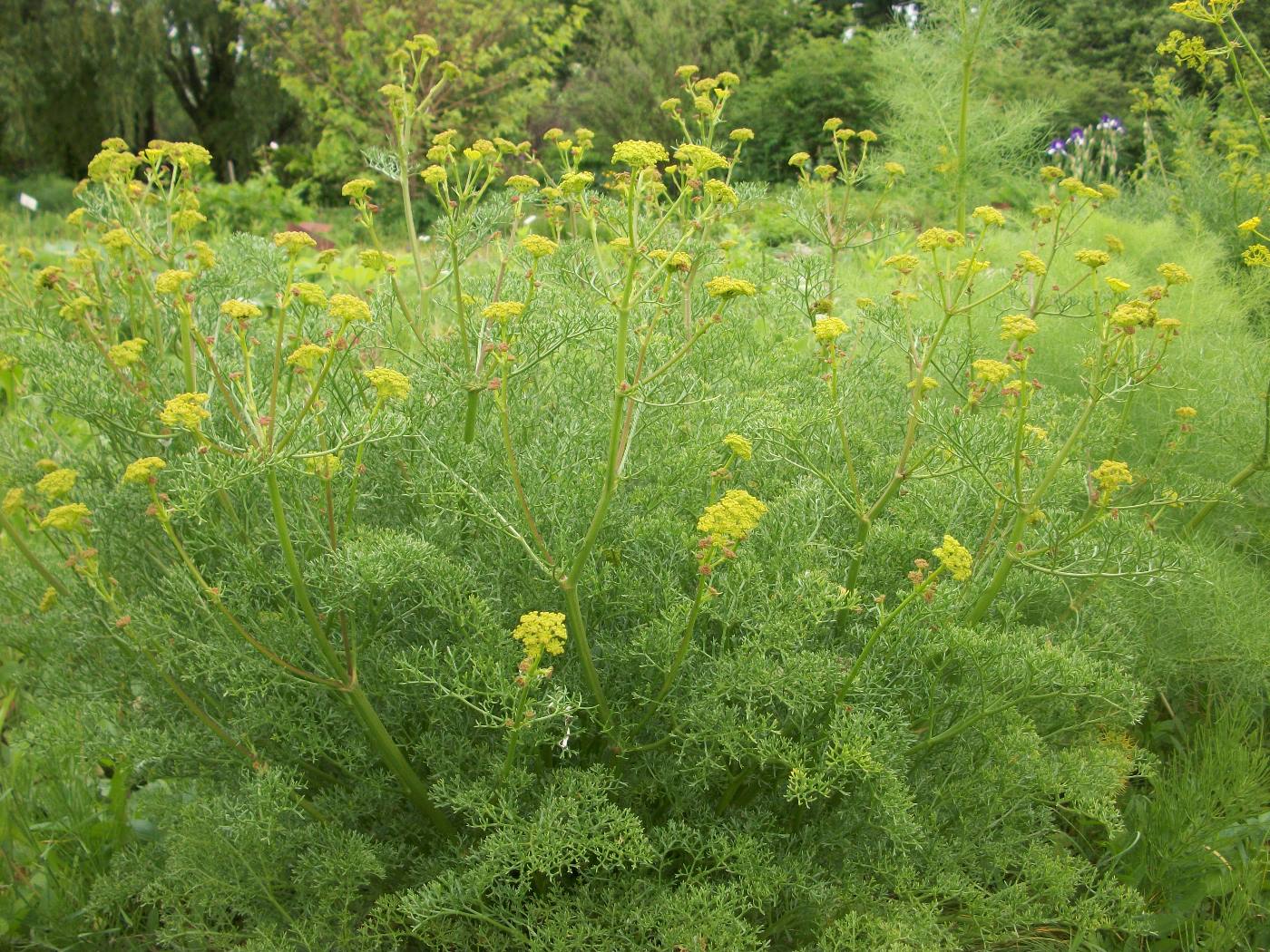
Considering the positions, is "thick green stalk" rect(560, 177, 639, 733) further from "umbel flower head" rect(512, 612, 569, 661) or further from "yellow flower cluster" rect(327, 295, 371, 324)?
"yellow flower cluster" rect(327, 295, 371, 324)

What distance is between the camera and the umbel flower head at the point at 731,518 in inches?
56.1

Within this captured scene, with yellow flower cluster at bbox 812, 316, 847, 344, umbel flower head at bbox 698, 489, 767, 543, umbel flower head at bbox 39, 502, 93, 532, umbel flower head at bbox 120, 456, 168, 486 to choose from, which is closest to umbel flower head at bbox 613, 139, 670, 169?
yellow flower cluster at bbox 812, 316, 847, 344

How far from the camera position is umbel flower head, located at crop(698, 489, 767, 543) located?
1.42 meters

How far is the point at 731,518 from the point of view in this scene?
1430mm

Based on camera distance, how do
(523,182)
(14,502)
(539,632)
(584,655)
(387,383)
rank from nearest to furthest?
(539,632), (387,383), (584,655), (14,502), (523,182)

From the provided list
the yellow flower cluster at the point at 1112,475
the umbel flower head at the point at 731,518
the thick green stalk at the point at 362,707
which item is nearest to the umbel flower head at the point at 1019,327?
the yellow flower cluster at the point at 1112,475

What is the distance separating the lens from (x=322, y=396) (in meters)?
1.99

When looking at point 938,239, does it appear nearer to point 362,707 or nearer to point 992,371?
point 992,371

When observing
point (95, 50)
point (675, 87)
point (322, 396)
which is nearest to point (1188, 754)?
point (322, 396)

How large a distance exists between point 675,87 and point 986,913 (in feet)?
46.9

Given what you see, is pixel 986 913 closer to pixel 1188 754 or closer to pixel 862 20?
pixel 1188 754

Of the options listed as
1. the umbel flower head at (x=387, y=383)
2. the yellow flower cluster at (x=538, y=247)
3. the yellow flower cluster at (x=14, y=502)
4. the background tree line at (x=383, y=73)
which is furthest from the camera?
the background tree line at (x=383, y=73)

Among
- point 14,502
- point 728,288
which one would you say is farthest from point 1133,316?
point 14,502

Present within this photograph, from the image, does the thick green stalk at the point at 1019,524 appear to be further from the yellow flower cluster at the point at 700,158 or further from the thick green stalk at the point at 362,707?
the thick green stalk at the point at 362,707
